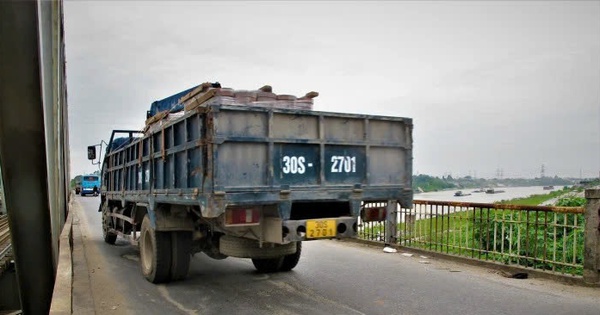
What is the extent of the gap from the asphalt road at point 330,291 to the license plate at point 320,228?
37.2 inches

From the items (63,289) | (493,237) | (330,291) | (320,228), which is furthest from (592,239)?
(63,289)

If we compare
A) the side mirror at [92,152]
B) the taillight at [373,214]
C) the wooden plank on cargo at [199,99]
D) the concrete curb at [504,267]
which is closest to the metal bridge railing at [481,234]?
the concrete curb at [504,267]

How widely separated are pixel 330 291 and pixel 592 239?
3680 mm

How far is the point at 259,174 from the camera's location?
192 inches

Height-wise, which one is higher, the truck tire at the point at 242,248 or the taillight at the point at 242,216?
the taillight at the point at 242,216

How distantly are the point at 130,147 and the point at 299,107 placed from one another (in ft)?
12.5

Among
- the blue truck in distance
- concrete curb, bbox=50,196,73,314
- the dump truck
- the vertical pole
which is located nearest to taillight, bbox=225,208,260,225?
Result: the dump truck

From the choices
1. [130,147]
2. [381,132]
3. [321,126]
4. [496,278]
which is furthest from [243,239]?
[496,278]

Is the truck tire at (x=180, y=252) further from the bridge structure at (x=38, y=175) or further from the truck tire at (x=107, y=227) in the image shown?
the truck tire at (x=107, y=227)

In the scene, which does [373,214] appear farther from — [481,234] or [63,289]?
[63,289]

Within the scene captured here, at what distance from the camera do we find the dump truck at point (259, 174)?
4699mm

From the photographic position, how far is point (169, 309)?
541cm

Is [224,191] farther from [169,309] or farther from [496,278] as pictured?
[496,278]

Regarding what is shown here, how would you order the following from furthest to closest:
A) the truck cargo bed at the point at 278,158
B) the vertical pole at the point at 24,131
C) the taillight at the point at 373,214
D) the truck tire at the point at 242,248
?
the taillight at the point at 373,214, the truck tire at the point at 242,248, the truck cargo bed at the point at 278,158, the vertical pole at the point at 24,131
